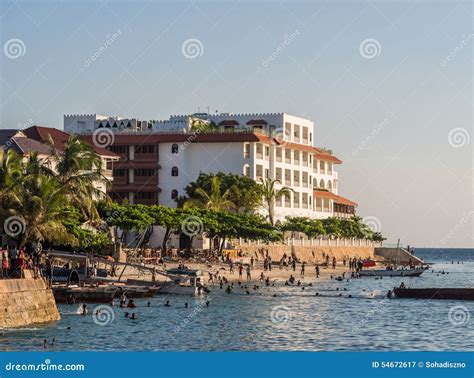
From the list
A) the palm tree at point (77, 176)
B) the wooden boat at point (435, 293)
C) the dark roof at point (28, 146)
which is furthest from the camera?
the dark roof at point (28, 146)

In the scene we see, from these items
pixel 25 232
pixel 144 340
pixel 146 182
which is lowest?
Result: pixel 144 340

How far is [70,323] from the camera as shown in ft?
174

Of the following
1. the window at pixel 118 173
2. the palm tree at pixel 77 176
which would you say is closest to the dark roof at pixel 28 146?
the palm tree at pixel 77 176

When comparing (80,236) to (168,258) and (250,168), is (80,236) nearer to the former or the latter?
(168,258)

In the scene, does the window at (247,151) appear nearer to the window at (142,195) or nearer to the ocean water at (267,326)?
the window at (142,195)

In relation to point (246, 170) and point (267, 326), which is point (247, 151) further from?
point (267, 326)

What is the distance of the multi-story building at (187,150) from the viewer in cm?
12388

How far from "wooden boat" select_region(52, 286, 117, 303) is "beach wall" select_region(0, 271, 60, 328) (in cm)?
1487

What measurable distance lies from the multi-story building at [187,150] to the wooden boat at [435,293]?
154ft

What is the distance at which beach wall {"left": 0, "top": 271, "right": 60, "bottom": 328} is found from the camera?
144 ft

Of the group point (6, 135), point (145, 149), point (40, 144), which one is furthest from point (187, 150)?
point (40, 144)

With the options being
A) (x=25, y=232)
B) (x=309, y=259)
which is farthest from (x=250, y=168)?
(x=25, y=232)

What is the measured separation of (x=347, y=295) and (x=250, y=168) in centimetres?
4517

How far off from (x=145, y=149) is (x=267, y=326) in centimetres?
6874
